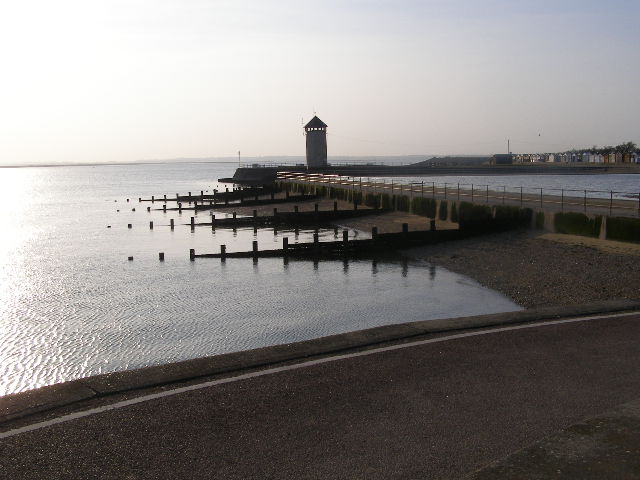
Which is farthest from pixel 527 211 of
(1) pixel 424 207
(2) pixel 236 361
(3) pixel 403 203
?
(2) pixel 236 361

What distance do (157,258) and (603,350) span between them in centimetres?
3008

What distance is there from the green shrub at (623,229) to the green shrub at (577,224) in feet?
2.93

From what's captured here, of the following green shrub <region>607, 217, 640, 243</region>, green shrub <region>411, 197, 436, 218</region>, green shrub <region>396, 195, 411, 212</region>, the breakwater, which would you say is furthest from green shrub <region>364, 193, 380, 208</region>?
green shrub <region>607, 217, 640, 243</region>

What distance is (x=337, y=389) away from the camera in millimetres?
7965

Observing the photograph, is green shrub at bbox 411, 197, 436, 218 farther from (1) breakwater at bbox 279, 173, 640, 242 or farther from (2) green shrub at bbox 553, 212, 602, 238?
(2) green shrub at bbox 553, 212, 602, 238

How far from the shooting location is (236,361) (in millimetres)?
8969

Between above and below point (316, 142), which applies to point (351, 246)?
below

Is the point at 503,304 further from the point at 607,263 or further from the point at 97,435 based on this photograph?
the point at 97,435

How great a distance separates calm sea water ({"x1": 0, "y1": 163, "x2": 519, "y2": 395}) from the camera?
57.4 ft

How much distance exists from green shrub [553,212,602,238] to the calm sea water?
748cm

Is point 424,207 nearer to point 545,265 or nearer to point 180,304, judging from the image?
point 545,265

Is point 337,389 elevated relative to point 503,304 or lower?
elevated

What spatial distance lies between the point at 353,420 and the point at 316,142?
110340mm

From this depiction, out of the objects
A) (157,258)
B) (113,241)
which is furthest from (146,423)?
(113,241)
